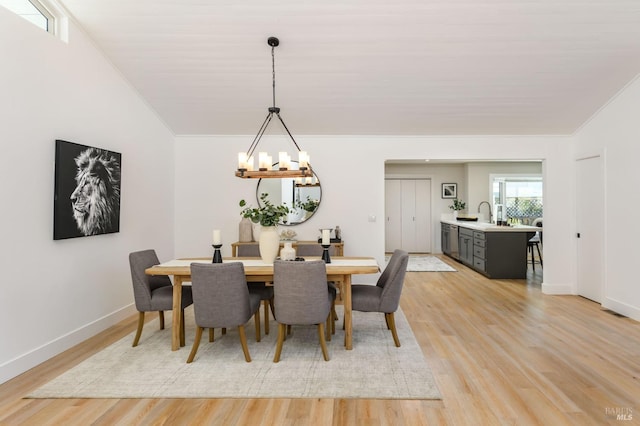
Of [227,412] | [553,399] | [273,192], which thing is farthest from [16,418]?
[273,192]

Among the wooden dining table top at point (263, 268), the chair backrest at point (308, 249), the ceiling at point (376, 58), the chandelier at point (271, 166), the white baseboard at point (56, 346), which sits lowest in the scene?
the white baseboard at point (56, 346)

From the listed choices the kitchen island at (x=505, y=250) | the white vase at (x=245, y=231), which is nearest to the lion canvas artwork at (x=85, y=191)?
the white vase at (x=245, y=231)

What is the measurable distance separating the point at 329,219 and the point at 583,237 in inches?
134

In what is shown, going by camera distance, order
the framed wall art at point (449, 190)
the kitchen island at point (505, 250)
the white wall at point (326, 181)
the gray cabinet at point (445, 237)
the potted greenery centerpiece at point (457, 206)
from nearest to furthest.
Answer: the white wall at point (326, 181) < the kitchen island at point (505, 250) < the gray cabinet at point (445, 237) < the potted greenery centerpiece at point (457, 206) < the framed wall art at point (449, 190)

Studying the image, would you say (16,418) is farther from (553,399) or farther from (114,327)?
(553,399)

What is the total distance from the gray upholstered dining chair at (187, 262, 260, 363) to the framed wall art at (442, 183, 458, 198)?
23.2ft

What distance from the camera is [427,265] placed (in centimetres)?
711

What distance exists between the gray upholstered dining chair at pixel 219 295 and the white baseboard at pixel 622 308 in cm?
400

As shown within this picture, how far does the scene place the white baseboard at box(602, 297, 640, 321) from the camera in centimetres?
375

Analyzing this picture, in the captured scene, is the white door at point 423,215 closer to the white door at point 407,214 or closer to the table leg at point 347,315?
the white door at point 407,214

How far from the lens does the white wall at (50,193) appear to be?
2557mm

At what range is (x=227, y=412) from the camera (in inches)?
82.5

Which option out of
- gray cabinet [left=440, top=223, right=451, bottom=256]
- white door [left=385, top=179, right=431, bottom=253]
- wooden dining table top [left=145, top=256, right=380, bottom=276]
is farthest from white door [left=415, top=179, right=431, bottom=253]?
wooden dining table top [left=145, top=256, right=380, bottom=276]

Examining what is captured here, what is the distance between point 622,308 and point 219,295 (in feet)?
14.2
